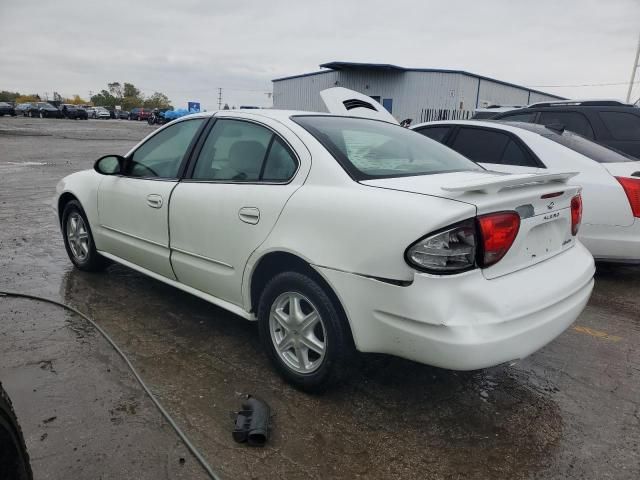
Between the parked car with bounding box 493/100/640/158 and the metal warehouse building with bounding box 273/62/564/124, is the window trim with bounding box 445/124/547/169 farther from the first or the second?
the metal warehouse building with bounding box 273/62/564/124

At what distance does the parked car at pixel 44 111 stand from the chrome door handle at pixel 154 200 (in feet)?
193

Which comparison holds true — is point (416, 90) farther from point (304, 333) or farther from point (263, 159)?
point (304, 333)

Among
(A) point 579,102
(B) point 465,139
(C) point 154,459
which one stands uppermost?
(A) point 579,102

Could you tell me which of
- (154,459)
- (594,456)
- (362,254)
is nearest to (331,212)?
(362,254)

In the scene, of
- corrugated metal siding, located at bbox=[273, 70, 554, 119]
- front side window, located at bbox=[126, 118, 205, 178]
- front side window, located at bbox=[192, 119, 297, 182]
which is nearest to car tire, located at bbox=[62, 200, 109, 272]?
front side window, located at bbox=[126, 118, 205, 178]

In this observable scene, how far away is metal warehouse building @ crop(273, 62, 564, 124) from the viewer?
3175 cm

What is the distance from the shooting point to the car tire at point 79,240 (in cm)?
470

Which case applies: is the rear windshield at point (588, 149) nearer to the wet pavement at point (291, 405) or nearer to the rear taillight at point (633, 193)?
the rear taillight at point (633, 193)

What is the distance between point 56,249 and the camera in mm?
5766

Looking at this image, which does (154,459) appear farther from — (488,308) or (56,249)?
(56,249)

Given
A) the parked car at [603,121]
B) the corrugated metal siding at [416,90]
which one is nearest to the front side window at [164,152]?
the parked car at [603,121]

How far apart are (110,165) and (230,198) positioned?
1.64m

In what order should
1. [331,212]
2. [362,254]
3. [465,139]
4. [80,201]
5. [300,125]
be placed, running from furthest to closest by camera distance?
[465,139] → [80,201] → [300,125] → [331,212] → [362,254]

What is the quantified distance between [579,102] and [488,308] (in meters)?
7.62
